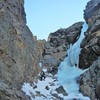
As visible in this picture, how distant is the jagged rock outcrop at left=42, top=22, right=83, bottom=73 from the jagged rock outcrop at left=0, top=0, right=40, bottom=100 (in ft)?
37.2

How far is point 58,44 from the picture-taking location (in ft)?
146

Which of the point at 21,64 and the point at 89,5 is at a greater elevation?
the point at 89,5

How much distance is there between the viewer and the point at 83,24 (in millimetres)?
44969

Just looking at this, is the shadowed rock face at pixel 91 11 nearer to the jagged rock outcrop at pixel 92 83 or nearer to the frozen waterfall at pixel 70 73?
the frozen waterfall at pixel 70 73

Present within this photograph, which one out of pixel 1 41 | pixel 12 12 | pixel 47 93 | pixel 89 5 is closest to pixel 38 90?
pixel 47 93

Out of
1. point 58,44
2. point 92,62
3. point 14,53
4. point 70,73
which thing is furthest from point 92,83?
point 58,44

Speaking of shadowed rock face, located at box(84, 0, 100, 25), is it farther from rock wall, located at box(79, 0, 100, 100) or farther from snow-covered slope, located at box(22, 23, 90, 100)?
snow-covered slope, located at box(22, 23, 90, 100)

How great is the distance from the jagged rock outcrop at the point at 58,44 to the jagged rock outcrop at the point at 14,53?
11.3 metres

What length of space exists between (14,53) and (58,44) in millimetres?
23828

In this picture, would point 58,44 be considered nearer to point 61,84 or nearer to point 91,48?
point 91,48

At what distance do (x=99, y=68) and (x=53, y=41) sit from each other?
864 inches

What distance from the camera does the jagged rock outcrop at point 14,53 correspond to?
1736 cm

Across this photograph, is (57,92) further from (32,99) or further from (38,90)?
(32,99)

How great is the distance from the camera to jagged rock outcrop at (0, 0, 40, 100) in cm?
1736
